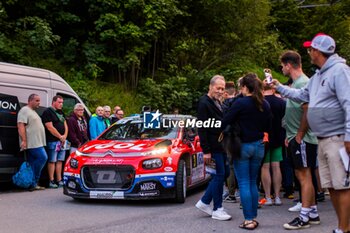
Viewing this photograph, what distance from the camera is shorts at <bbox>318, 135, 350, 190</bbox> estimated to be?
16.8 ft

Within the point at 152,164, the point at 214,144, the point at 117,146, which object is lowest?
the point at 152,164

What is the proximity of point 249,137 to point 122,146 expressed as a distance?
9.80 feet

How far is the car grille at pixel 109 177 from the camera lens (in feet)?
27.5

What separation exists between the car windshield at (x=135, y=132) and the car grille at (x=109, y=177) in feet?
4.00

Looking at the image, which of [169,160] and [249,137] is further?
[169,160]

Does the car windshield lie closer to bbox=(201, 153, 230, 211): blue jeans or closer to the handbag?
the handbag

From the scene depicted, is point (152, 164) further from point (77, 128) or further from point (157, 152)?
point (77, 128)

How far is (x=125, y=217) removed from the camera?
7477mm

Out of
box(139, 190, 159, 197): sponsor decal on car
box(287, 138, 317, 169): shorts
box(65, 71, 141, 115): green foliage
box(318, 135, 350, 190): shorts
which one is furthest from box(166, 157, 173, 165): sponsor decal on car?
box(65, 71, 141, 115): green foliage

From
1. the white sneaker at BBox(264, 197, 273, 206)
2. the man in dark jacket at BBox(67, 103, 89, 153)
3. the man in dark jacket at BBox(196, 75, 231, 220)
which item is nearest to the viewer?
the man in dark jacket at BBox(196, 75, 231, 220)

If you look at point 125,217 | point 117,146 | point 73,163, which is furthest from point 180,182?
point 73,163

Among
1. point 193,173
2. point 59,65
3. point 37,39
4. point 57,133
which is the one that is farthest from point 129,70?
point 193,173

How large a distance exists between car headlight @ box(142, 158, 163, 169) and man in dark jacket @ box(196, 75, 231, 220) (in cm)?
136

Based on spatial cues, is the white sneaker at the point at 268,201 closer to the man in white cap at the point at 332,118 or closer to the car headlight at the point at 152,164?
the car headlight at the point at 152,164
